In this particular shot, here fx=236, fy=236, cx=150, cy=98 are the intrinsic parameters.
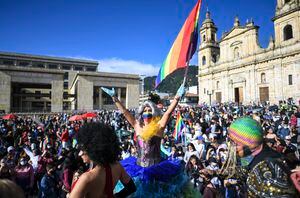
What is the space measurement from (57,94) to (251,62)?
33.7 metres

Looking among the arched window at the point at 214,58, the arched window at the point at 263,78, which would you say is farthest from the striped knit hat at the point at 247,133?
the arched window at the point at 214,58

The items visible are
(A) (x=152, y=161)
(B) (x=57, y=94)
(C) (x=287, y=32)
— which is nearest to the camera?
(A) (x=152, y=161)

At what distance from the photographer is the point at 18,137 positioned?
13617 millimetres

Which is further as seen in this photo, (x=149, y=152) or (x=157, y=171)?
(x=149, y=152)

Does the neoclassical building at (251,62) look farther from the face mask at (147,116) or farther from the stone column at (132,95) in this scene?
the face mask at (147,116)

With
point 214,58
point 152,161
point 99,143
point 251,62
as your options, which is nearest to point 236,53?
point 251,62

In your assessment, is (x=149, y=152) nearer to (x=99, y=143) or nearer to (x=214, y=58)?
(x=99, y=143)

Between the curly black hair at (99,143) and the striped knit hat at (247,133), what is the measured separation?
1170 millimetres

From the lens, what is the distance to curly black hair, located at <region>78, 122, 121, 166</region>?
2.13 m

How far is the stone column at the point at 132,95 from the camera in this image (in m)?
47.5

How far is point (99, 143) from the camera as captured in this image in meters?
2.15

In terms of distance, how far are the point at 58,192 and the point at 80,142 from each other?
4.94 m

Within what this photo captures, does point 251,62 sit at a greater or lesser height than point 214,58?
lesser

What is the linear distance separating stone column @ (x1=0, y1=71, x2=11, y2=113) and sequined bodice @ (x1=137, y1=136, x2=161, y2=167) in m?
39.9
